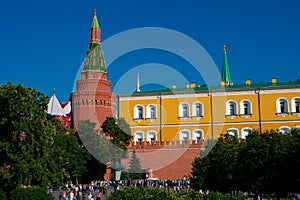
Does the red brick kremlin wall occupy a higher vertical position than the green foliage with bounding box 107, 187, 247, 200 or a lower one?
higher

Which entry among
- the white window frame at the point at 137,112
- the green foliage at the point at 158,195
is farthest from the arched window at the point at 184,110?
the green foliage at the point at 158,195

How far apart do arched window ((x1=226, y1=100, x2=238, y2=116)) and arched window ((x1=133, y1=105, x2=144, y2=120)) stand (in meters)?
9.29

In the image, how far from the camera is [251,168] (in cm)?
2634

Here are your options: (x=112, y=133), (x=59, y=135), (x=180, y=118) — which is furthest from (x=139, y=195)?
(x=180, y=118)

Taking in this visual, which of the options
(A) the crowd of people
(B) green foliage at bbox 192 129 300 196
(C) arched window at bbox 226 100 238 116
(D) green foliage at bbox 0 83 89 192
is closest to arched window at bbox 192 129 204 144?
(C) arched window at bbox 226 100 238 116

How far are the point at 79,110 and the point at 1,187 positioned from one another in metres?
31.9

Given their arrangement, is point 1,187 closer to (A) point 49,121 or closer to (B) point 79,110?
(A) point 49,121

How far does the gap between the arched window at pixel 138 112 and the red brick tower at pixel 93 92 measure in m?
5.10

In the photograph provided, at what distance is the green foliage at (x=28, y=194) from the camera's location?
22506 mm

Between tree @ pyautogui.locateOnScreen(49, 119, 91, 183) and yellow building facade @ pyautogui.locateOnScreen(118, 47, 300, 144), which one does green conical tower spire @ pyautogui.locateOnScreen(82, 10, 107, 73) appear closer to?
yellow building facade @ pyautogui.locateOnScreen(118, 47, 300, 144)

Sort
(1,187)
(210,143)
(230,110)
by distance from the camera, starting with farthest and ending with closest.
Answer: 1. (230,110)
2. (210,143)
3. (1,187)

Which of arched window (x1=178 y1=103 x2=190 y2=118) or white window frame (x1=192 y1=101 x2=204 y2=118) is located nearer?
white window frame (x1=192 y1=101 x2=204 y2=118)

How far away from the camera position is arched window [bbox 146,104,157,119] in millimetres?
51000

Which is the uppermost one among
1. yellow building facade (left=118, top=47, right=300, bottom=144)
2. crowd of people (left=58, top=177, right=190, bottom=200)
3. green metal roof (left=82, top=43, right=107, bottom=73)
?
green metal roof (left=82, top=43, right=107, bottom=73)
